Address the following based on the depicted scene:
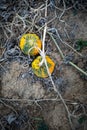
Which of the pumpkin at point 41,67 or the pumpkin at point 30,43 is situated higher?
the pumpkin at point 30,43

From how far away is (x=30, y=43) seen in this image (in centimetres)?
310

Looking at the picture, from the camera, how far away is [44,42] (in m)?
3.22

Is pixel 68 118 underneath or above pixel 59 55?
underneath

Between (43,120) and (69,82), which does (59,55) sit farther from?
(43,120)

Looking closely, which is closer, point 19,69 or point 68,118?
point 68,118

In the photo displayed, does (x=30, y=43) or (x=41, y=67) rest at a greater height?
(x=30, y=43)

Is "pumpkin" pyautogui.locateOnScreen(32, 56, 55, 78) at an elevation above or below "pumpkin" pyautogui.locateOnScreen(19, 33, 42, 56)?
below

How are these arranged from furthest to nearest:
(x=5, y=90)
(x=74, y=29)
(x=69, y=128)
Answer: (x=74, y=29) → (x=5, y=90) → (x=69, y=128)

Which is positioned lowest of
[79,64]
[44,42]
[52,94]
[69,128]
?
[69,128]

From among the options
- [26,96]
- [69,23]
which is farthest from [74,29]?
[26,96]

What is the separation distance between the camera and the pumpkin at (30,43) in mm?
3102

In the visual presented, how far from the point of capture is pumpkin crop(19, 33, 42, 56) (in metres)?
3.10

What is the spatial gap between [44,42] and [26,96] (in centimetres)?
66


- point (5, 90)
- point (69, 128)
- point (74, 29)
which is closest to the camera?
point (69, 128)
